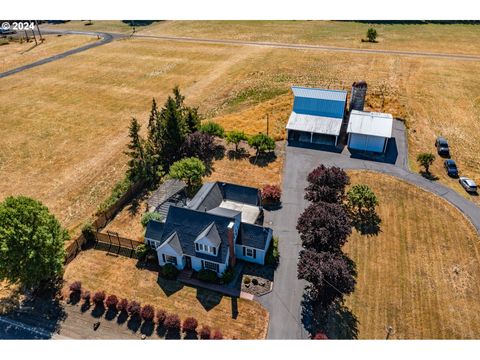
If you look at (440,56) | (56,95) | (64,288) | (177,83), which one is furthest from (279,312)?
(440,56)

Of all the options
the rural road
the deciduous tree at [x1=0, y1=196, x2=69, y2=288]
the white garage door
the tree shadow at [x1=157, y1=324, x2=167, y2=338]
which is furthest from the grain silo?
the deciduous tree at [x1=0, y1=196, x2=69, y2=288]

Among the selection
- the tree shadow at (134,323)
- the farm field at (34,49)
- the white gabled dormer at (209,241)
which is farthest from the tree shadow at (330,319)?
the farm field at (34,49)

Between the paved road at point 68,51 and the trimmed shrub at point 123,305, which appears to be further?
the paved road at point 68,51

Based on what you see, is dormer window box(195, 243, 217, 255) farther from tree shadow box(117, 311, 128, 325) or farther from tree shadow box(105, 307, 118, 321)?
tree shadow box(105, 307, 118, 321)

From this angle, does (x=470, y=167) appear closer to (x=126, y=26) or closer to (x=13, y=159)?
(x=13, y=159)

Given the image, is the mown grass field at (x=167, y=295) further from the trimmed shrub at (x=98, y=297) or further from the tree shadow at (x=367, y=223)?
the tree shadow at (x=367, y=223)
